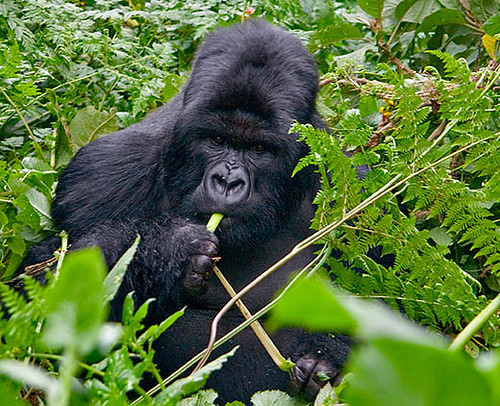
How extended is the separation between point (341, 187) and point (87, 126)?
1.80 meters

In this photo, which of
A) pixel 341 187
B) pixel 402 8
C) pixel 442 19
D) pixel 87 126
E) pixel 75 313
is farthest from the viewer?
pixel 402 8

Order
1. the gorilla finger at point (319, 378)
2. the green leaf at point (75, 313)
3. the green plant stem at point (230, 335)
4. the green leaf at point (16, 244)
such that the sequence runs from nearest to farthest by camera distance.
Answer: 1. the green leaf at point (75, 313)
2. the green plant stem at point (230, 335)
3. the gorilla finger at point (319, 378)
4. the green leaf at point (16, 244)

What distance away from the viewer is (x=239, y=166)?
2754mm

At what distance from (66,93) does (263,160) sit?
52.8 inches

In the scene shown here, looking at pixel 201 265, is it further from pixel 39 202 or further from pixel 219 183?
pixel 39 202

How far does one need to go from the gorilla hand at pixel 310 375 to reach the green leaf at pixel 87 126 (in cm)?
156

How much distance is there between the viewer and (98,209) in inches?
118

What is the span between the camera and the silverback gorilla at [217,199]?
8.79ft

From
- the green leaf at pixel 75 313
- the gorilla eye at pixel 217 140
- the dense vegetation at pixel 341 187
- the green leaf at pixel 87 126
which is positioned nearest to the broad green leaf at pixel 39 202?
the dense vegetation at pixel 341 187

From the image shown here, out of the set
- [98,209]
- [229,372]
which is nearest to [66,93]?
Result: [98,209]

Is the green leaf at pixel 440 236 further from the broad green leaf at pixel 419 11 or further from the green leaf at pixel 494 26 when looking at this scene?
the broad green leaf at pixel 419 11

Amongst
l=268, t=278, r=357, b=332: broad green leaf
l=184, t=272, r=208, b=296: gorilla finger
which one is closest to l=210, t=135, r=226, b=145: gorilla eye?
l=184, t=272, r=208, b=296: gorilla finger

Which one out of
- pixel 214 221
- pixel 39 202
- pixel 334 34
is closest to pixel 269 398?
pixel 214 221

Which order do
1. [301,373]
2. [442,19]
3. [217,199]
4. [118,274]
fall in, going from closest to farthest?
[118,274] → [301,373] → [217,199] → [442,19]
